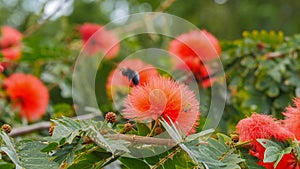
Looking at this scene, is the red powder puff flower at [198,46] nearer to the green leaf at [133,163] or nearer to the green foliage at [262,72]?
the green foliage at [262,72]

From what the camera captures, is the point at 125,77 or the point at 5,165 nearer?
the point at 5,165

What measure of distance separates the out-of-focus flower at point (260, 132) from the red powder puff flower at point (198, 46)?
629mm

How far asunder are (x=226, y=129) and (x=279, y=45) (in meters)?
0.40

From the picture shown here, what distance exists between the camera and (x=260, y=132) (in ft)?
2.97

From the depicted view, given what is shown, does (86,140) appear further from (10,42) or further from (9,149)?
(10,42)

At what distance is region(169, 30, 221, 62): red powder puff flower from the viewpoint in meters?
1.53

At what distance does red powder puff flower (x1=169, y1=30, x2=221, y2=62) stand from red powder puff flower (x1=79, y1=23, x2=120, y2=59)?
0.64m

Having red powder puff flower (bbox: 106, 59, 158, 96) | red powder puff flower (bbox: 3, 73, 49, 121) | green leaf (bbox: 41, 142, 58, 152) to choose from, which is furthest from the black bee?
red powder puff flower (bbox: 3, 73, 49, 121)

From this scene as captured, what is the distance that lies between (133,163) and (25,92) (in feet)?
3.04

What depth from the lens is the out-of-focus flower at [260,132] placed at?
90 cm

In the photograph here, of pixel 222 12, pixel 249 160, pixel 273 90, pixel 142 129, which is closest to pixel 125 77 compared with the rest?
pixel 142 129

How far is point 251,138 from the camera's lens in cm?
91

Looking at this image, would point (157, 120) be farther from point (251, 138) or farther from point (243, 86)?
point (243, 86)

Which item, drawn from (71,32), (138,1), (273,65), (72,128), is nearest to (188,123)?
(72,128)
